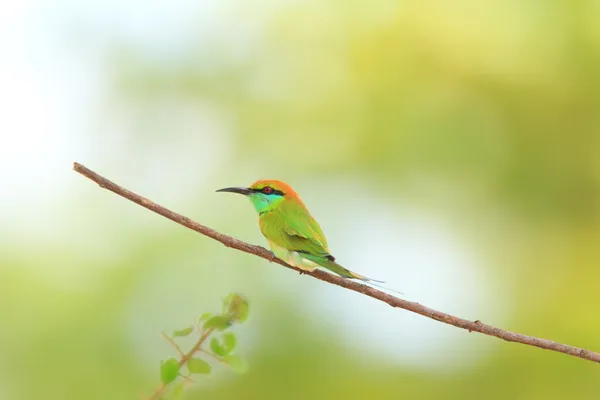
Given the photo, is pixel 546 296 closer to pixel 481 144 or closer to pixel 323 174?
pixel 481 144

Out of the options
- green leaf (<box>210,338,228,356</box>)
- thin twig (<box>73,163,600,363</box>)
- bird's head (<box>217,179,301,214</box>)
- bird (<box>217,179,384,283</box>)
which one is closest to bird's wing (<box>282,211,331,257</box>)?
bird (<box>217,179,384,283</box>)

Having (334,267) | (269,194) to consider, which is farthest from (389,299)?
(269,194)

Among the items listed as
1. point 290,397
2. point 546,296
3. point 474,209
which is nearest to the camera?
point 290,397

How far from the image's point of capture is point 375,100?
10398 millimetres

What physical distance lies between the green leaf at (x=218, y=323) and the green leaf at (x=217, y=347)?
0.13ft

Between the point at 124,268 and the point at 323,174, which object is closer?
the point at 124,268

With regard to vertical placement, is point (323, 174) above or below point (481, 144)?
below

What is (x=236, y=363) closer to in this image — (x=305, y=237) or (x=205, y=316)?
(x=205, y=316)

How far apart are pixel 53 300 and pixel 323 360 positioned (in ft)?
10.1

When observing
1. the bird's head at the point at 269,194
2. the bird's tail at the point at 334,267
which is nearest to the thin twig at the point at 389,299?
the bird's tail at the point at 334,267

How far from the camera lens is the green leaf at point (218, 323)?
0.97 metres

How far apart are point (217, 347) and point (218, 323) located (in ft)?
0.18

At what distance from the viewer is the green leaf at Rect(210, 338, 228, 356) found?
A: 1002mm

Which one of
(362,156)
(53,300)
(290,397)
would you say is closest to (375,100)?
(362,156)
